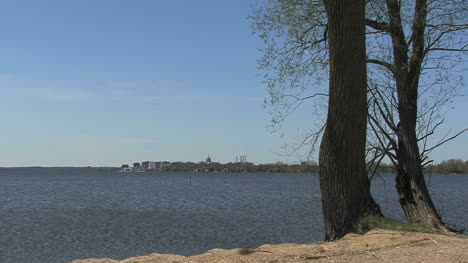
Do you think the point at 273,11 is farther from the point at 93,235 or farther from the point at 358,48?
the point at 93,235

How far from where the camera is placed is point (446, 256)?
314 inches

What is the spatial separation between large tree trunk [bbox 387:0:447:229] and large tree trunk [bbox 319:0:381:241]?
242 centimetres

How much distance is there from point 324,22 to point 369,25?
3.64 feet

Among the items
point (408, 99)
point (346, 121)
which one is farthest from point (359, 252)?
point (408, 99)

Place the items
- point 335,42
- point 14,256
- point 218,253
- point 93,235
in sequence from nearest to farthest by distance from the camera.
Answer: point 218,253
point 335,42
point 14,256
point 93,235

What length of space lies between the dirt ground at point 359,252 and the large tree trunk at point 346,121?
1148 millimetres

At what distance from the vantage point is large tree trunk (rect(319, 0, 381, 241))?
33.8ft

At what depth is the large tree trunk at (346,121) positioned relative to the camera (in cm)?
1029

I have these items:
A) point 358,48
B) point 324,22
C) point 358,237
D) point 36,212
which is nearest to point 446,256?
point 358,237

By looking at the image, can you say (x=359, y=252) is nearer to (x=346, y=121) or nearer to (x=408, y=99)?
(x=346, y=121)

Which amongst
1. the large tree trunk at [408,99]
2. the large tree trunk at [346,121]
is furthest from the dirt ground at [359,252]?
the large tree trunk at [408,99]

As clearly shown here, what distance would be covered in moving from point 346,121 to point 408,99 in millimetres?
3132

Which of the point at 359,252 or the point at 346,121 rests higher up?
the point at 346,121

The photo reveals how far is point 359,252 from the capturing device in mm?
8352
